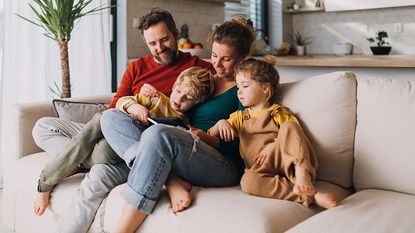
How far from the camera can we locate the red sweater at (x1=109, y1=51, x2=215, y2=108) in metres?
2.29

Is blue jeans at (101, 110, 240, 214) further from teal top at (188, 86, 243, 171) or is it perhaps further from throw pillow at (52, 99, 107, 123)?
throw pillow at (52, 99, 107, 123)

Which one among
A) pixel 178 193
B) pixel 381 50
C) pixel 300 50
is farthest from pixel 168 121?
pixel 300 50

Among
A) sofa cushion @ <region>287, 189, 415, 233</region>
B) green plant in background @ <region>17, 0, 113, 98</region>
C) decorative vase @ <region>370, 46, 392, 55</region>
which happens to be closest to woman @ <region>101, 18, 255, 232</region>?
sofa cushion @ <region>287, 189, 415, 233</region>

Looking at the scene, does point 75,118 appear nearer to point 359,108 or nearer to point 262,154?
point 262,154

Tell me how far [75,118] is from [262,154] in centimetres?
118

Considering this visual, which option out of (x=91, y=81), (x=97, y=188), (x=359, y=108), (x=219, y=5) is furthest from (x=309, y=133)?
(x=219, y=5)

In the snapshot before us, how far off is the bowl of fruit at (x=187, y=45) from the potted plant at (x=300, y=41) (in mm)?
1720

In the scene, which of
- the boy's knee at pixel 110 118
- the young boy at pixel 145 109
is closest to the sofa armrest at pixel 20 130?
the young boy at pixel 145 109

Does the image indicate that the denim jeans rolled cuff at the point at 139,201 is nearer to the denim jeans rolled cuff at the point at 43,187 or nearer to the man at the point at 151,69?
the man at the point at 151,69

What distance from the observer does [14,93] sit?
319 centimetres

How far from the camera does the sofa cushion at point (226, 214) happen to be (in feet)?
4.75

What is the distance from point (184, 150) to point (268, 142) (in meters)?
0.34

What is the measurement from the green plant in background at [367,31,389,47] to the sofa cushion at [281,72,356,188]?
283 centimetres

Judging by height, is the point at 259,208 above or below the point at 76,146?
below
